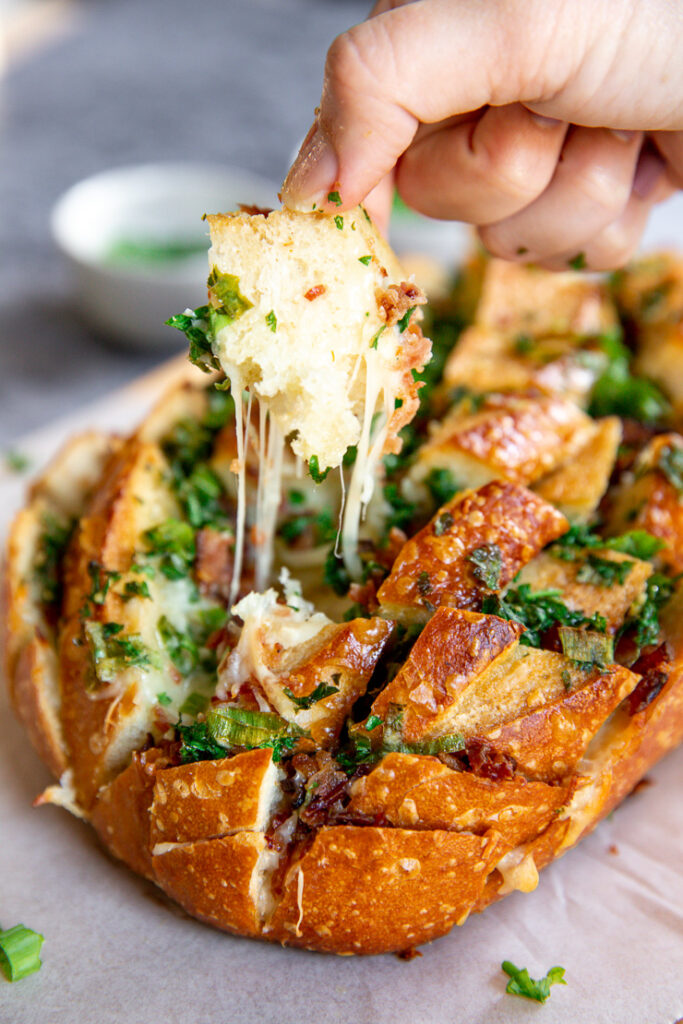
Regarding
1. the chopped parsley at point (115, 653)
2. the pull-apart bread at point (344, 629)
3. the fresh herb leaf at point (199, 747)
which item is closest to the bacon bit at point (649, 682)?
the pull-apart bread at point (344, 629)

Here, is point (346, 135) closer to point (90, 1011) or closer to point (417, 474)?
point (417, 474)

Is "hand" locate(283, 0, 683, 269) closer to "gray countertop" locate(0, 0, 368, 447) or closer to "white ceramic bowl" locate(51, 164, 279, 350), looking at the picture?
"white ceramic bowl" locate(51, 164, 279, 350)

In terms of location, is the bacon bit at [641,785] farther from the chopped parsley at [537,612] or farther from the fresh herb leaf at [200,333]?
the fresh herb leaf at [200,333]

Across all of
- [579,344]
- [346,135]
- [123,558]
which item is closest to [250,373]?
[346,135]

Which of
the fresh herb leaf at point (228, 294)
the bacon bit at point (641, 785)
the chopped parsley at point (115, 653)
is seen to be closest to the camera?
the fresh herb leaf at point (228, 294)

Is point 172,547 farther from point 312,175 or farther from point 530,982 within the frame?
point 530,982

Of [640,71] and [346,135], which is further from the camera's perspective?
[640,71]
